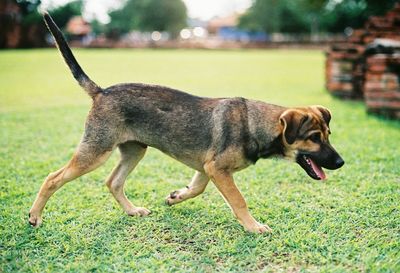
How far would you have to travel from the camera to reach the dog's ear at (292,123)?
13.2 ft

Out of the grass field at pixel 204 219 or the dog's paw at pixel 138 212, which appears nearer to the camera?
the grass field at pixel 204 219

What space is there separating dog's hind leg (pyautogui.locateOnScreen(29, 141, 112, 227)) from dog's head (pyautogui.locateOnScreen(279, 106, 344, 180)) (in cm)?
180

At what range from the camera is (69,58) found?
4.52 meters

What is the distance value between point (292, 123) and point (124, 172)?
199 centimetres

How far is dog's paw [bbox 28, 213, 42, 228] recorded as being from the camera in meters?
4.25

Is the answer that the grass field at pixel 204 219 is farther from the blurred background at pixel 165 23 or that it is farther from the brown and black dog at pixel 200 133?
the blurred background at pixel 165 23

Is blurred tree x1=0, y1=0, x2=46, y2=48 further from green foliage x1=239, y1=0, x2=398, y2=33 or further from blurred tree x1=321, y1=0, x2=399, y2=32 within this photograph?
green foliage x1=239, y1=0, x2=398, y2=33

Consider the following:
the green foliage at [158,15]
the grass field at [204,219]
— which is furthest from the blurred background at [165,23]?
the grass field at [204,219]

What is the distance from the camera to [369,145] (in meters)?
7.33

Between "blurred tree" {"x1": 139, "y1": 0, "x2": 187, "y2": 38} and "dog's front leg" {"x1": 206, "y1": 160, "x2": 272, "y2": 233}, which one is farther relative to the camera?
"blurred tree" {"x1": 139, "y1": 0, "x2": 187, "y2": 38}

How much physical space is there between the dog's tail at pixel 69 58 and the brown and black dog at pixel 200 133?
10 millimetres

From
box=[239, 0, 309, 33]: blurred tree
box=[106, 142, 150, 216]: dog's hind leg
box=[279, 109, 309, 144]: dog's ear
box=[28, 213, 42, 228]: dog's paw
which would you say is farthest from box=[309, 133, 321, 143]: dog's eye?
box=[239, 0, 309, 33]: blurred tree

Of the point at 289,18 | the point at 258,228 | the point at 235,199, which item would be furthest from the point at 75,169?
the point at 289,18

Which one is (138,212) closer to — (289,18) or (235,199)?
(235,199)
